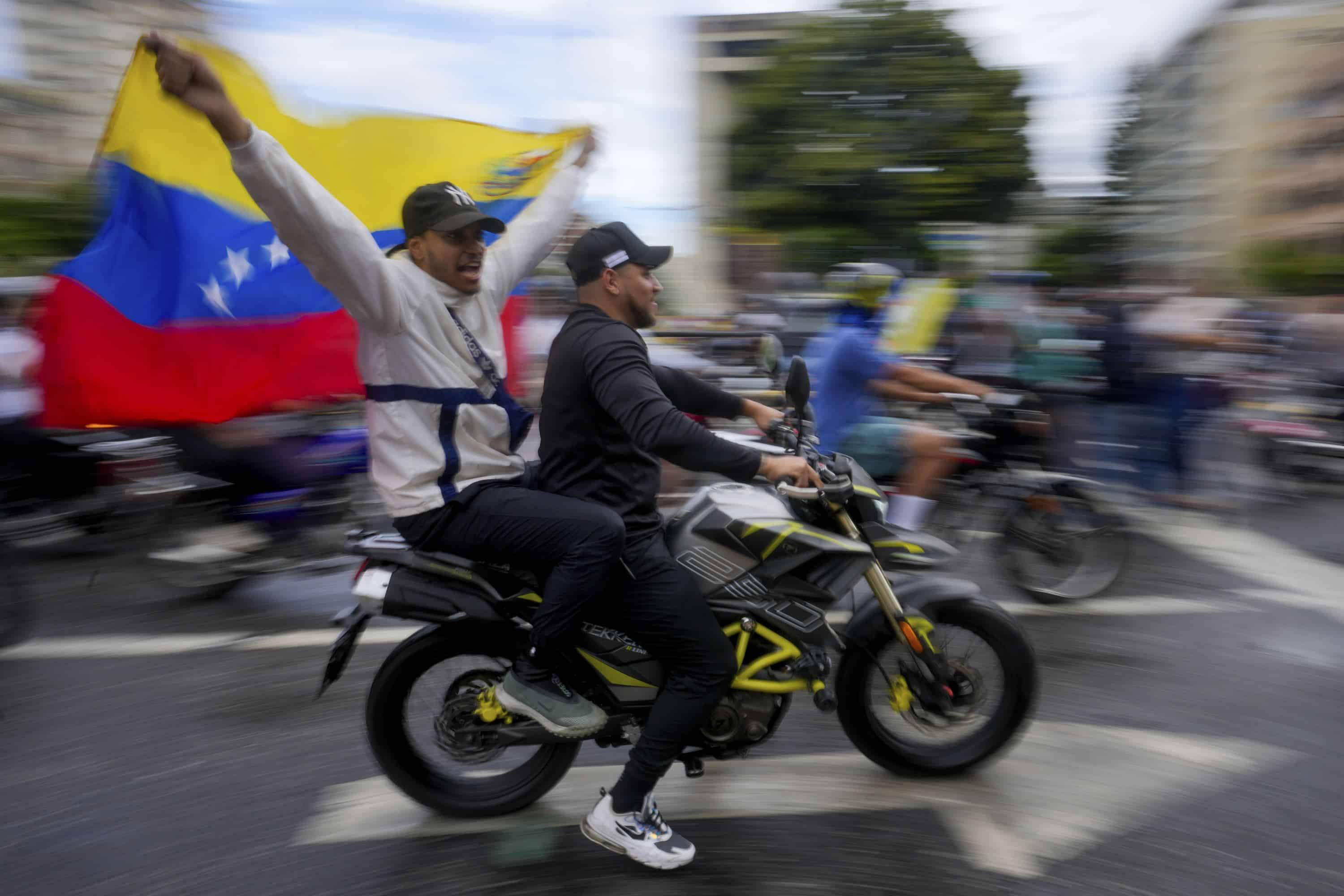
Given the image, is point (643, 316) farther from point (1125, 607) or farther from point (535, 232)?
point (1125, 607)

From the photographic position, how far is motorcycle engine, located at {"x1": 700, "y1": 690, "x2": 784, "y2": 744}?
11.5 ft

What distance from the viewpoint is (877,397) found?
5941 millimetres

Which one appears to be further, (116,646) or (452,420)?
(116,646)

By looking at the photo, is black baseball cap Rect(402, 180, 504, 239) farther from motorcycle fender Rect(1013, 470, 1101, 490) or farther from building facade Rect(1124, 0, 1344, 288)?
building facade Rect(1124, 0, 1344, 288)

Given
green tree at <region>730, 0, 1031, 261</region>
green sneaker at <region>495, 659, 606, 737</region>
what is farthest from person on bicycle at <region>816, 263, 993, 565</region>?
green tree at <region>730, 0, 1031, 261</region>

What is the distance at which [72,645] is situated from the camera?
5.71 m

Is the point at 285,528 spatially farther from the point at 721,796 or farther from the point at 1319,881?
the point at 1319,881

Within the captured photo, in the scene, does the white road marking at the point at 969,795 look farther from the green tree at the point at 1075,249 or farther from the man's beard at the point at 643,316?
the green tree at the point at 1075,249

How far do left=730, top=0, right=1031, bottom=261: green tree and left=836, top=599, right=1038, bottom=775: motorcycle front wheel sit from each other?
23849 millimetres

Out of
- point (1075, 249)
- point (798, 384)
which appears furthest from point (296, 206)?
point (1075, 249)

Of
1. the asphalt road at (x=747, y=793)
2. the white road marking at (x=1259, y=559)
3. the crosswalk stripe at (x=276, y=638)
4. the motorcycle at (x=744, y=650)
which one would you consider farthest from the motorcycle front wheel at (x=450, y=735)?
the white road marking at (x=1259, y=559)

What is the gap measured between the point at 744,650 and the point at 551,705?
0.62m

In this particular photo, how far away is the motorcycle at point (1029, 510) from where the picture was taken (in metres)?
6.04

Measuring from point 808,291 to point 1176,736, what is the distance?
10.7 metres
